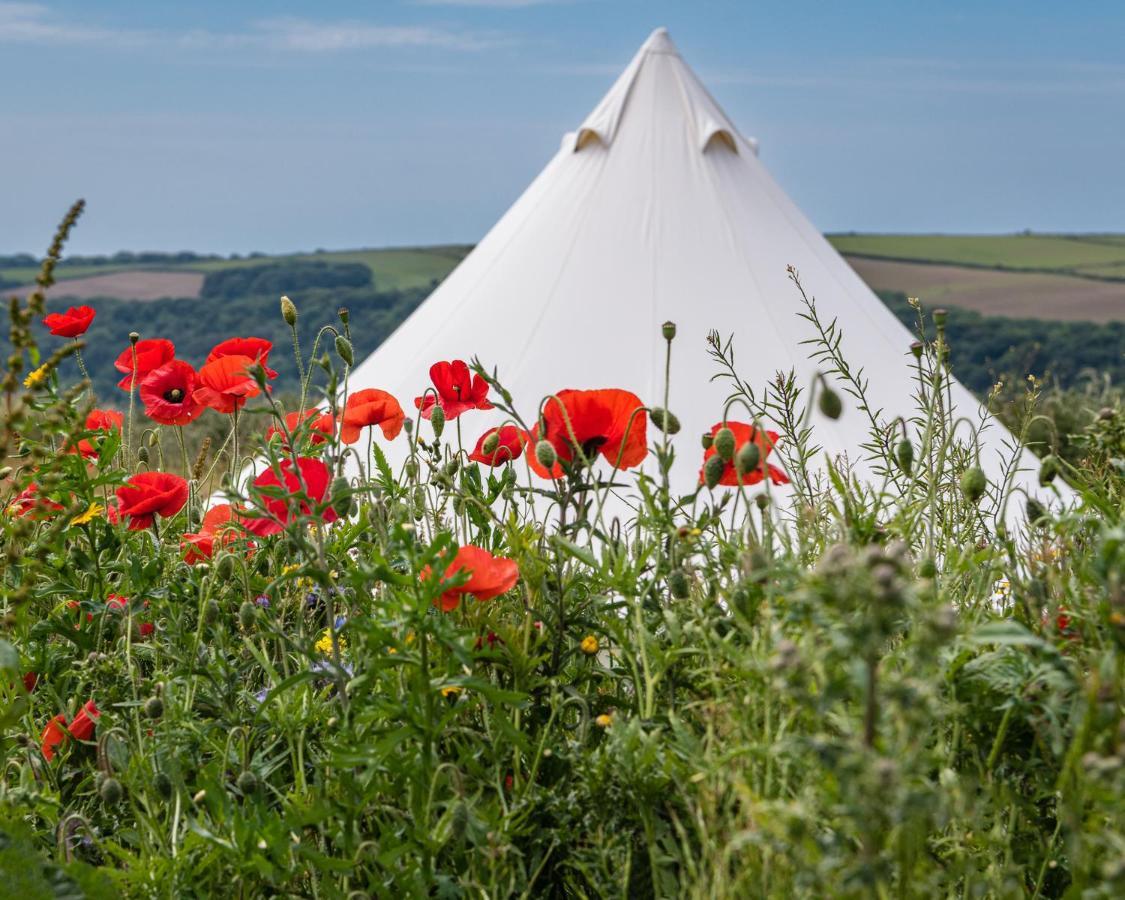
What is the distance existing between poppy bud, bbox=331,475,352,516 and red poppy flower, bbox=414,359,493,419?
0.37 metres

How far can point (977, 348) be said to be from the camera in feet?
89.8

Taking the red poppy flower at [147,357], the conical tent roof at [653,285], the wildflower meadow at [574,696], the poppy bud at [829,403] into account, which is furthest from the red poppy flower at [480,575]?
the conical tent roof at [653,285]

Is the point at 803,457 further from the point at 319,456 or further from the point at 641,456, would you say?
the point at 319,456

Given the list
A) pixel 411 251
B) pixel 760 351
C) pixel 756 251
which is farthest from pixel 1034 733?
pixel 411 251

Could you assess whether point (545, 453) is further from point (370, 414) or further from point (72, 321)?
point (72, 321)

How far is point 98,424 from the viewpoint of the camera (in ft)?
6.98

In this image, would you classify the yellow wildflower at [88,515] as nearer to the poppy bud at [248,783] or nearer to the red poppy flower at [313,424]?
the red poppy flower at [313,424]

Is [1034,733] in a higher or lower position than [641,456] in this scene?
lower

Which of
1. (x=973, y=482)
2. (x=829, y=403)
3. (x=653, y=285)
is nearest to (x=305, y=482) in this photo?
(x=829, y=403)

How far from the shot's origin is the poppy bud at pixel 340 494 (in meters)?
1.27

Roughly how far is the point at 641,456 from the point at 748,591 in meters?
0.34

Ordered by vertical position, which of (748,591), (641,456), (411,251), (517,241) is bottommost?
(748,591)

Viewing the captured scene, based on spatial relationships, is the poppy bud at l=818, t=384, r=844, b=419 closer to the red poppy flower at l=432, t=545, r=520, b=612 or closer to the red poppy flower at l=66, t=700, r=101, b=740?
the red poppy flower at l=432, t=545, r=520, b=612

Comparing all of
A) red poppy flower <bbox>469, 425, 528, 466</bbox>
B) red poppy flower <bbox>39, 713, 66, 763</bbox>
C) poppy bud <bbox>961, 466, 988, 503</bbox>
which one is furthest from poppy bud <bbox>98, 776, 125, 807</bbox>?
poppy bud <bbox>961, 466, 988, 503</bbox>
